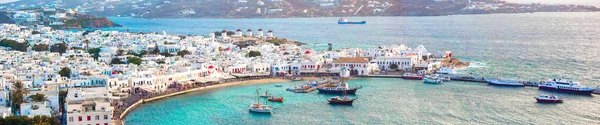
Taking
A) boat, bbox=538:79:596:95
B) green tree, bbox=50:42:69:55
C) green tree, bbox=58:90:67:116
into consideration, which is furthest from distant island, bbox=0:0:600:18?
green tree, bbox=58:90:67:116

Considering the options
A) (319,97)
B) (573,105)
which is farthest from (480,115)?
(319,97)

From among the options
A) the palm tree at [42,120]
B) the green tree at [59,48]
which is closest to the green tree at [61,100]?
the palm tree at [42,120]

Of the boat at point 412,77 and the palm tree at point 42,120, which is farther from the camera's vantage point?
the boat at point 412,77

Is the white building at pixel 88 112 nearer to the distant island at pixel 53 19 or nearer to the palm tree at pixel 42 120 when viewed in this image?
the palm tree at pixel 42 120

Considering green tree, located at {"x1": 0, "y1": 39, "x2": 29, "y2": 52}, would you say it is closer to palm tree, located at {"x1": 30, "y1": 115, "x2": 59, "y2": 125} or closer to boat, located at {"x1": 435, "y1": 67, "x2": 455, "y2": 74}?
boat, located at {"x1": 435, "y1": 67, "x2": 455, "y2": 74}

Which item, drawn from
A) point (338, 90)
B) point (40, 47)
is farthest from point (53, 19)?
point (338, 90)

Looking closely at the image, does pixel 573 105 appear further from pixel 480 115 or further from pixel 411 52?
pixel 411 52
